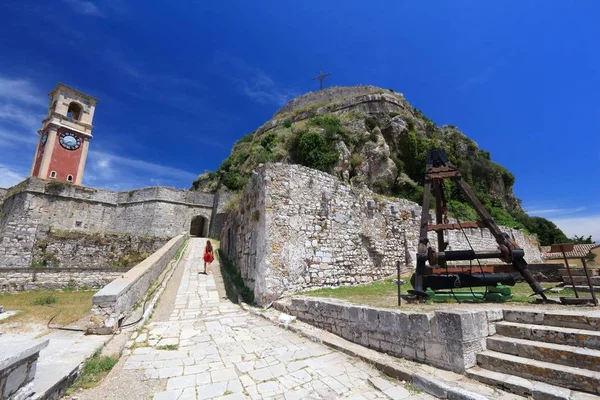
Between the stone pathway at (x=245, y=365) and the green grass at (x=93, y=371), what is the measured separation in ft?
0.81

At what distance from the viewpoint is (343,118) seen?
29281 millimetres

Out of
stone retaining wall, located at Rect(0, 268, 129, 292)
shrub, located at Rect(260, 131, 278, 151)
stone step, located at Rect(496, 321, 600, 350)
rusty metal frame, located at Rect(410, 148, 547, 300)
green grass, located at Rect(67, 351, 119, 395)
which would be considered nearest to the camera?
stone step, located at Rect(496, 321, 600, 350)

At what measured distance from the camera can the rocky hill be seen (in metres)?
24.7

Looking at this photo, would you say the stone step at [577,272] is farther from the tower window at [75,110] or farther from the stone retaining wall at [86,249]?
the tower window at [75,110]

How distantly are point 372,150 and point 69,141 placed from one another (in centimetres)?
3765

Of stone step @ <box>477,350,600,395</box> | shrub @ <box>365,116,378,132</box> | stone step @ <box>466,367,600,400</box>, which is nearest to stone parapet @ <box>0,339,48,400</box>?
stone step @ <box>466,367,600,400</box>

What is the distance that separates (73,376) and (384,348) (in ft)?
14.3

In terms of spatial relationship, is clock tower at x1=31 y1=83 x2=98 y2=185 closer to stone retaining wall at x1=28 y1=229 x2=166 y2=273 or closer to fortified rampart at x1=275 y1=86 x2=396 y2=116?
stone retaining wall at x1=28 y1=229 x2=166 y2=273

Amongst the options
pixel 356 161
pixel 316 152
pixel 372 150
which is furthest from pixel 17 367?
pixel 372 150

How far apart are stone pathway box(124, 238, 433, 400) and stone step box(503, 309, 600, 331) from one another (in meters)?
1.94

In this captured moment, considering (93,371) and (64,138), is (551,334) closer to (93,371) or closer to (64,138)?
(93,371)

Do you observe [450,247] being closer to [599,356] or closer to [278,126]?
[599,356]

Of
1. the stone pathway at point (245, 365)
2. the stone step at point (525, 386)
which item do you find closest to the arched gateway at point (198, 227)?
the stone pathway at point (245, 365)

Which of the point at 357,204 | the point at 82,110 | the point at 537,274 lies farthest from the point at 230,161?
the point at 537,274
